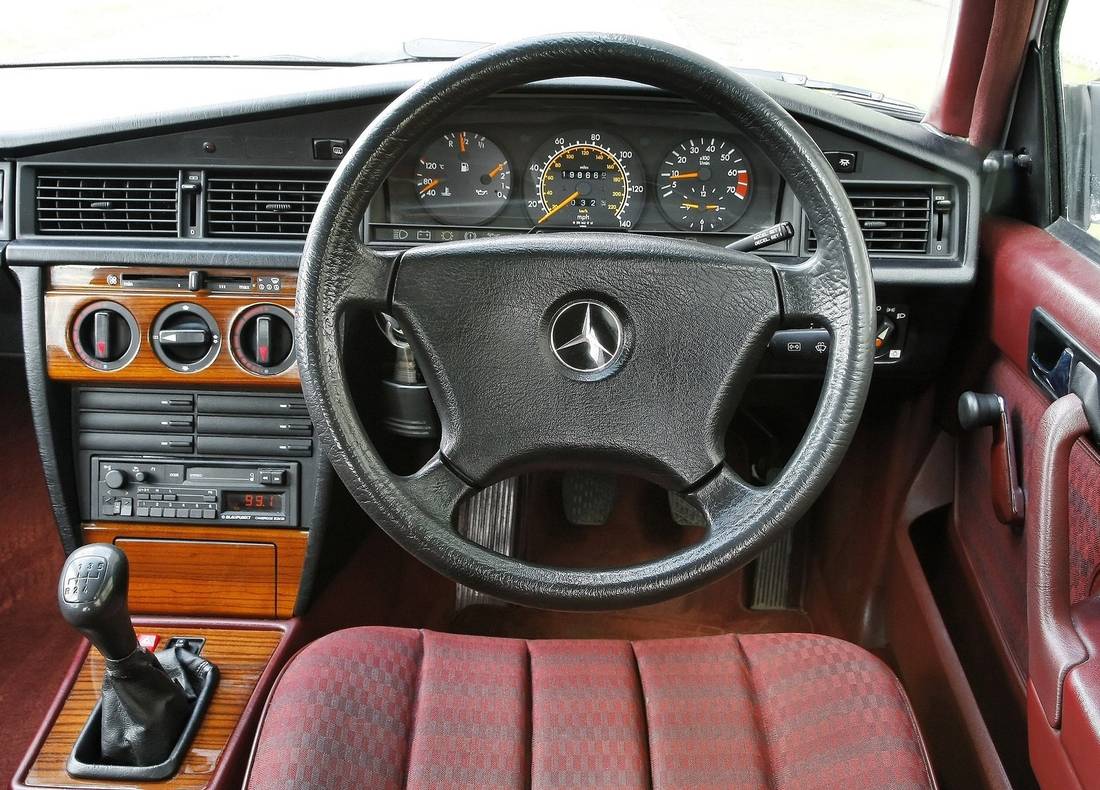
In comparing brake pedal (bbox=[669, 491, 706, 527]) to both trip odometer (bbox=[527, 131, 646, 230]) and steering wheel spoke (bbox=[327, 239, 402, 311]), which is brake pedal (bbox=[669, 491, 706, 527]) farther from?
steering wheel spoke (bbox=[327, 239, 402, 311])

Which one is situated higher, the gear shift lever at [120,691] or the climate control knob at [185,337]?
the climate control knob at [185,337]

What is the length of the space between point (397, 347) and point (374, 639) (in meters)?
0.45

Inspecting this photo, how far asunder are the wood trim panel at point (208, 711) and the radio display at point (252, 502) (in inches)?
8.1

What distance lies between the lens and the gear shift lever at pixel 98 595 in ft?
3.97

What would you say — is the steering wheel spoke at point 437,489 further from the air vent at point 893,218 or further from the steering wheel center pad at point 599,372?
the air vent at point 893,218

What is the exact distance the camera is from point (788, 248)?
1650 mm

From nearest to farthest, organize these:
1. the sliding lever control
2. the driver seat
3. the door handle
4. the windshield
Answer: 1. the driver seat
2. the door handle
3. the sliding lever control
4. the windshield

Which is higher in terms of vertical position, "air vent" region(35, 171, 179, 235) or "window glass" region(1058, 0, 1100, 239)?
"window glass" region(1058, 0, 1100, 239)

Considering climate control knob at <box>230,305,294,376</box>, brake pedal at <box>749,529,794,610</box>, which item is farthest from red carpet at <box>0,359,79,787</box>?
brake pedal at <box>749,529,794,610</box>

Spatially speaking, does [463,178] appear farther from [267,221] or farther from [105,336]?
[105,336]

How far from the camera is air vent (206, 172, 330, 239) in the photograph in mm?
1584

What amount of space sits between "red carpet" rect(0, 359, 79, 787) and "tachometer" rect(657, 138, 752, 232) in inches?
52.2

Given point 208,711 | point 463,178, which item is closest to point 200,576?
point 208,711

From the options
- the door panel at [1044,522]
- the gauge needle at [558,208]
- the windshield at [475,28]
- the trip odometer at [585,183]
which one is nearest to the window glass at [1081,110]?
the door panel at [1044,522]
